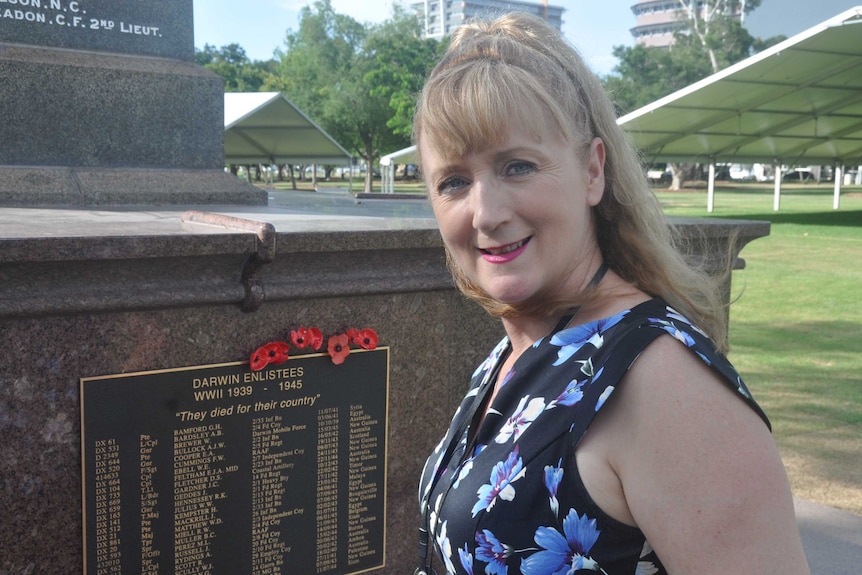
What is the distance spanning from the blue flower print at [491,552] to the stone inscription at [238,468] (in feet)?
4.99

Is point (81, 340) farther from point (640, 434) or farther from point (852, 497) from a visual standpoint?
point (852, 497)

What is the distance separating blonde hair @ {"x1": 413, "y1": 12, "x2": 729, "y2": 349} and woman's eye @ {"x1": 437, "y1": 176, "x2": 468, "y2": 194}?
75mm

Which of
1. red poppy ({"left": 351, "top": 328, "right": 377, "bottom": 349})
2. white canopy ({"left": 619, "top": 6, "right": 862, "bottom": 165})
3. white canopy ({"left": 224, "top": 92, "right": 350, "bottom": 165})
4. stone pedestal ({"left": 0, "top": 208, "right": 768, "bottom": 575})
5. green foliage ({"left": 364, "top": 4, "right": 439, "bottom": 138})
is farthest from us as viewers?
green foliage ({"left": 364, "top": 4, "right": 439, "bottom": 138})

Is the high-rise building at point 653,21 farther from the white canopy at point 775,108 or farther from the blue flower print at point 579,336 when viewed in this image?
the blue flower print at point 579,336

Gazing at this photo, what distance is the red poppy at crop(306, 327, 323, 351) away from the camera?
3.03 meters

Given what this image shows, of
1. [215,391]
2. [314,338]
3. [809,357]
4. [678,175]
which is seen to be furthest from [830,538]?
[678,175]

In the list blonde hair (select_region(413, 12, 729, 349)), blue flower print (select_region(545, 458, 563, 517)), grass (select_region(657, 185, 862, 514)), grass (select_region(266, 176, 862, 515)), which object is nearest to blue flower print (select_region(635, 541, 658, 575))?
blue flower print (select_region(545, 458, 563, 517))

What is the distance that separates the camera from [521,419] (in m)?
1.59

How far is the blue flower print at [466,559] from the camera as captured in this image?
1.61m

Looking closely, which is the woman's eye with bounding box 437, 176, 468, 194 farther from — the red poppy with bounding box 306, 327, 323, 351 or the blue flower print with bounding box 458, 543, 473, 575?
the red poppy with bounding box 306, 327, 323, 351

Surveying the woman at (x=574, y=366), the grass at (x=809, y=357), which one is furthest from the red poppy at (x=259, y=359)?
the grass at (x=809, y=357)

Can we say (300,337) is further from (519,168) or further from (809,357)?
(809,357)

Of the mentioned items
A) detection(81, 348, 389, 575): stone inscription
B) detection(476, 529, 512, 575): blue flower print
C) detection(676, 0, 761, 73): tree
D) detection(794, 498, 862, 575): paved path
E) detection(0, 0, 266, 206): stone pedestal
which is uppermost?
detection(676, 0, 761, 73): tree

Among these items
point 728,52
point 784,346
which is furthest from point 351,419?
point 728,52
